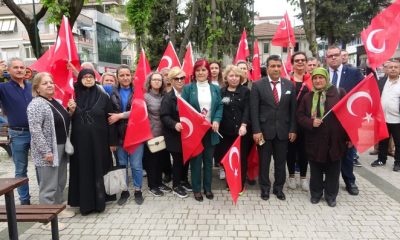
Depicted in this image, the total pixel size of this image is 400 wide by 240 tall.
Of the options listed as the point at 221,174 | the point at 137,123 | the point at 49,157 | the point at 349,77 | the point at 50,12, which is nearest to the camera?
the point at 49,157

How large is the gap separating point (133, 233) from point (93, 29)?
153ft

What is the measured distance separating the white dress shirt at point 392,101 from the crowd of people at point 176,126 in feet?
5.46

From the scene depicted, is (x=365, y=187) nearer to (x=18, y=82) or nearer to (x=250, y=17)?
(x=18, y=82)

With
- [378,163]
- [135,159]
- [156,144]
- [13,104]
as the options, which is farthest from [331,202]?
[13,104]

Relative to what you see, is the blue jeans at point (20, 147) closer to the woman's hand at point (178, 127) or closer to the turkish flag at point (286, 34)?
the woman's hand at point (178, 127)

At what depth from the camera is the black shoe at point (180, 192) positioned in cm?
538

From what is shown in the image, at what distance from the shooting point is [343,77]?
5.65 metres

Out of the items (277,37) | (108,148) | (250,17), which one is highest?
(250,17)

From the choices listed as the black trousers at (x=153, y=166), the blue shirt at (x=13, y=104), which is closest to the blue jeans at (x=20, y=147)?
the blue shirt at (x=13, y=104)

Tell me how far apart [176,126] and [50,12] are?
6.21m

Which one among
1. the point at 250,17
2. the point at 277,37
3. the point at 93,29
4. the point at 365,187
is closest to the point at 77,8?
the point at 277,37

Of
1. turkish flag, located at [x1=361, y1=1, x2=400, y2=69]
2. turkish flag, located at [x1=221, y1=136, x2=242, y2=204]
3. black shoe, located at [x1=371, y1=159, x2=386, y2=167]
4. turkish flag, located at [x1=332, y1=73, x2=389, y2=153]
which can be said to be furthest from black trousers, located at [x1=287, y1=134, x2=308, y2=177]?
black shoe, located at [x1=371, y1=159, x2=386, y2=167]

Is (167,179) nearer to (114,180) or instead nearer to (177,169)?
(177,169)

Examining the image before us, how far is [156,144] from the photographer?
5234 millimetres
